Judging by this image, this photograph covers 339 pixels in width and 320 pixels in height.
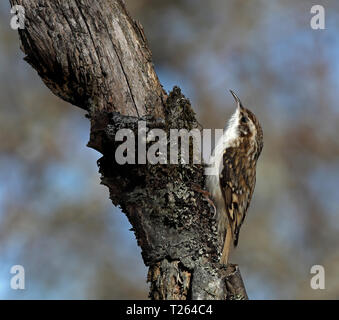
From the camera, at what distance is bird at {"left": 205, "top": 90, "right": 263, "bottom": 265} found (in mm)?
2916

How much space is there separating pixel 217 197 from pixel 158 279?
0.93m

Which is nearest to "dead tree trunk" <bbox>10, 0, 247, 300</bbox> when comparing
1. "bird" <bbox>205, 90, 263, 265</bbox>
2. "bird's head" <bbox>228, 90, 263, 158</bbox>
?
"bird" <bbox>205, 90, 263, 265</bbox>

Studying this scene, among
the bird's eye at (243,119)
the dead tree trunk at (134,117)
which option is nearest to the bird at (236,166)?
the bird's eye at (243,119)

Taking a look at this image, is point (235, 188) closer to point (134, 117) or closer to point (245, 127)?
point (245, 127)

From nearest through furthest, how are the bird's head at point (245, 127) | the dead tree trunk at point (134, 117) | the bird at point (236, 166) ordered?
1. the dead tree trunk at point (134, 117)
2. the bird at point (236, 166)
3. the bird's head at point (245, 127)

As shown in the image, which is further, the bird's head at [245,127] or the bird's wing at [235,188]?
the bird's head at [245,127]

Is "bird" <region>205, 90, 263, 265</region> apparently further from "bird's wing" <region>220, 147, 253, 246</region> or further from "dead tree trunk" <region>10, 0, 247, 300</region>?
"dead tree trunk" <region>10, 0, 247, 300</region>

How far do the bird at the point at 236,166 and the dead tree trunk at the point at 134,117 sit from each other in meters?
0.70

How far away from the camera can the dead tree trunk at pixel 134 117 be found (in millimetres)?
1933

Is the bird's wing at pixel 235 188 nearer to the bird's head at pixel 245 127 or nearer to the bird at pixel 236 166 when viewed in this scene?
the bird at pixel 236 166

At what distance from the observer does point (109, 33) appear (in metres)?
2.25
